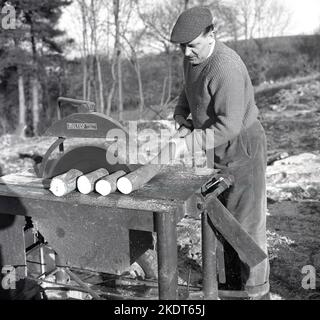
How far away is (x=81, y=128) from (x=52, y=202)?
477mm

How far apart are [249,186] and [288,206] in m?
2.81

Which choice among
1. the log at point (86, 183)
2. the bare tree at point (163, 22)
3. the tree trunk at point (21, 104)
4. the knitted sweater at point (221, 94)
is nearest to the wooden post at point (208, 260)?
the knitted sweater at point (221, 94)

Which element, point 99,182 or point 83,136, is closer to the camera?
point 99,182

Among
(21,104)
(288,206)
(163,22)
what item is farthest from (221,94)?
(21,104)

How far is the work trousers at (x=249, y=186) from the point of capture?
9.13ft

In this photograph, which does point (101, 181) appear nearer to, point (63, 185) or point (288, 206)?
point (63, 185)

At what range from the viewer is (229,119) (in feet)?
8.22

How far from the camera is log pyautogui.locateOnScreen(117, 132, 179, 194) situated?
7.57 ft

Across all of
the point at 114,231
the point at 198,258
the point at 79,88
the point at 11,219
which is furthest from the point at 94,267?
the point at 79,88

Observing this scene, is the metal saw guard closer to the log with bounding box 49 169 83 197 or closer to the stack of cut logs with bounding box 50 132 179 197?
the stack of cut logs with bounding box 50 132 179 197

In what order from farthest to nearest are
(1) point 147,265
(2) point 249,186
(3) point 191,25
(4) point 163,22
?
(4) point 163,22
(1) point 147,265
(2) point 249,186
(3) point 191,25

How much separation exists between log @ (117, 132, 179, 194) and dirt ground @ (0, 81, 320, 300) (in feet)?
4.30

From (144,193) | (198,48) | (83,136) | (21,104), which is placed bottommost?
(144,193)

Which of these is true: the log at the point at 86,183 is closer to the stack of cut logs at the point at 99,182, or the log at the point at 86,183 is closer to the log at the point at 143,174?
the stack of cut logs at the point at 99,182
